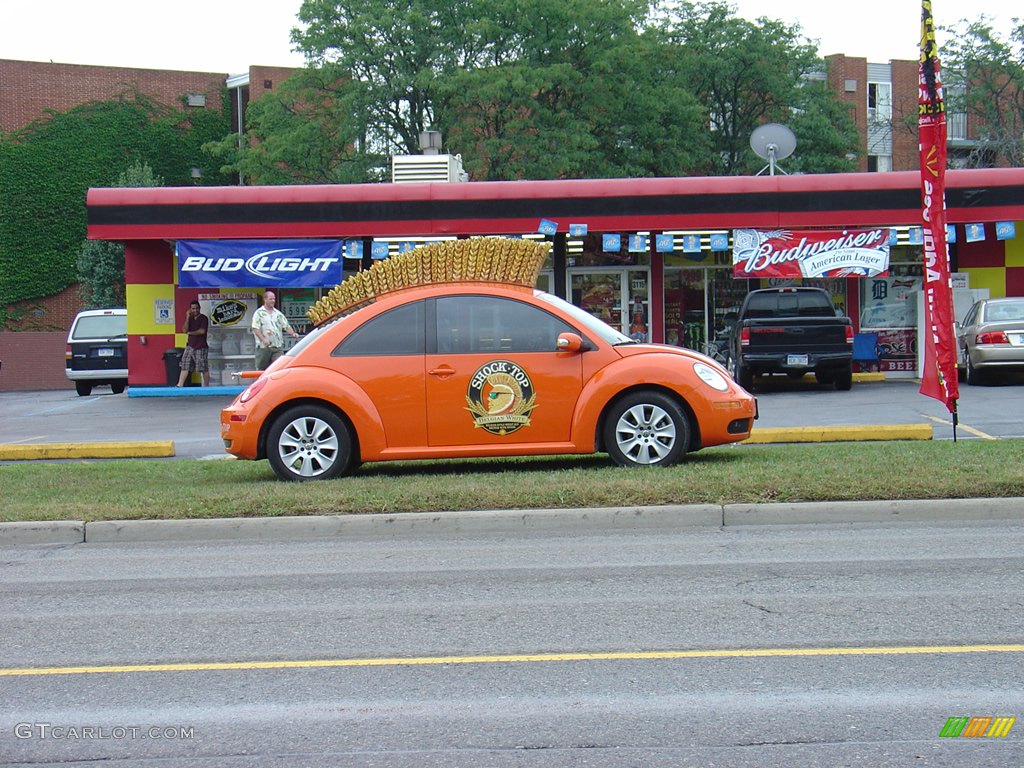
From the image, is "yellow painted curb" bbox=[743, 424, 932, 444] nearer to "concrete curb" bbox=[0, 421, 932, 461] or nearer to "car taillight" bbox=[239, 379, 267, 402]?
"concrete curb" bbox=[0, 421, 932, 461]

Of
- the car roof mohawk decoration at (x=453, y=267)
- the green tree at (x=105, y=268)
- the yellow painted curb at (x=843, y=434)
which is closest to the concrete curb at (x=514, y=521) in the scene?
the car roof mohawk decoration at (x=453, y=267)

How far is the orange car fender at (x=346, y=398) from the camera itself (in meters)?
10.5

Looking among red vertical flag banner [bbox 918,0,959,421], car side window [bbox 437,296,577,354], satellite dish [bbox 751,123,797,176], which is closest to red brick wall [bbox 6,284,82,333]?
satellite dish [bbox 751,123,797,176]

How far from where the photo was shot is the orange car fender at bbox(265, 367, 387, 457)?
10539mm

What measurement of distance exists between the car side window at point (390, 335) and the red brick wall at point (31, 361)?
1232 inches

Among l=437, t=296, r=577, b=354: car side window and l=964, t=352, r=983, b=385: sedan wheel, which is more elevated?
l=437, t=296, r=577, b=354: car side window

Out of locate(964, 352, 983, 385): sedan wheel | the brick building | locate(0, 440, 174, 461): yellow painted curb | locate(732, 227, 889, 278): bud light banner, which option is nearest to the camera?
locate(0, 440, 174, 461): yellow painted curb

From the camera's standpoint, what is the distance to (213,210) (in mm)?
22484

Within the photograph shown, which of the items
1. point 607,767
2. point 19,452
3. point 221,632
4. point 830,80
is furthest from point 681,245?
point 830,80

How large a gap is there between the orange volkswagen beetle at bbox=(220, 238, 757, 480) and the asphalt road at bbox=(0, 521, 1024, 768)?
2.17m

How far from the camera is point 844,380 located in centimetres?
2064

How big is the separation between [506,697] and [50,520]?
545 centimetres

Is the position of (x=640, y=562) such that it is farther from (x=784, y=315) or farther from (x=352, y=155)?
(x=352, y=155)

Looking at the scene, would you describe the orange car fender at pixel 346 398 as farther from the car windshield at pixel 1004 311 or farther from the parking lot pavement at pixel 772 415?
the car windshield at pixel 1004 311
